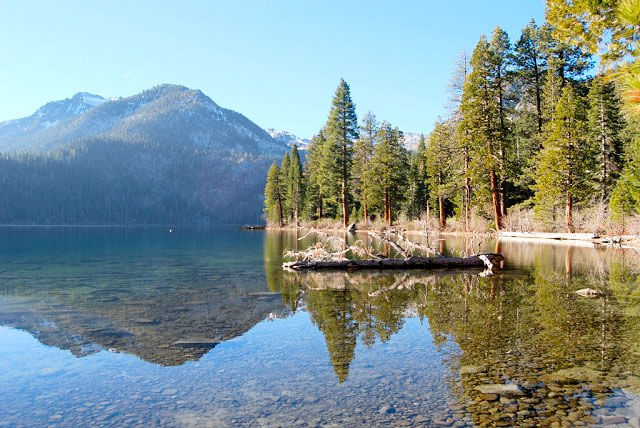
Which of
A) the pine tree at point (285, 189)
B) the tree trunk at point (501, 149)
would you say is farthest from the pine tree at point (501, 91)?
the pine tree at point (285, 189)

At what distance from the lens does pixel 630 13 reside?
6188 millimetres

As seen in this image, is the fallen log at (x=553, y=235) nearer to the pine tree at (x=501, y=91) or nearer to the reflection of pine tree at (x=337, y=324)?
the pine tree at (x=501, y=91)

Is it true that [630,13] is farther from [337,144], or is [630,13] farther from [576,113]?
[337,144]

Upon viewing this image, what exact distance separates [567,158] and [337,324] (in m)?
30.2

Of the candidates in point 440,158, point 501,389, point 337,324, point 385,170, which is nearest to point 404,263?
point 337,324

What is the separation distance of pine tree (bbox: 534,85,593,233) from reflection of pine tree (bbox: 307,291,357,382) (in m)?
26.2

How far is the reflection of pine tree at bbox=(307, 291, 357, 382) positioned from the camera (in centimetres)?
714

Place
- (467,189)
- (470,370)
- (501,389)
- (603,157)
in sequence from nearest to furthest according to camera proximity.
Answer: (501,389)
(470,370)
(603,157)
(467,189)

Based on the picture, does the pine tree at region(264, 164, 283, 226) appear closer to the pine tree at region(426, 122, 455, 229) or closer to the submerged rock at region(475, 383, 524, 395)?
the pine tree at region(426, 122, 455, 229)

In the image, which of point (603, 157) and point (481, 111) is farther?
point (603, 157)

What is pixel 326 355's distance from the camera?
743 cm

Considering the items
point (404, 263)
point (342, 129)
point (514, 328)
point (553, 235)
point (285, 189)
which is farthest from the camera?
point (285, 189)

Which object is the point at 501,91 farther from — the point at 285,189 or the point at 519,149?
the point at 285,189

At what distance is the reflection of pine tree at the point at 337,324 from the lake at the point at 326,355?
43 millimetres
